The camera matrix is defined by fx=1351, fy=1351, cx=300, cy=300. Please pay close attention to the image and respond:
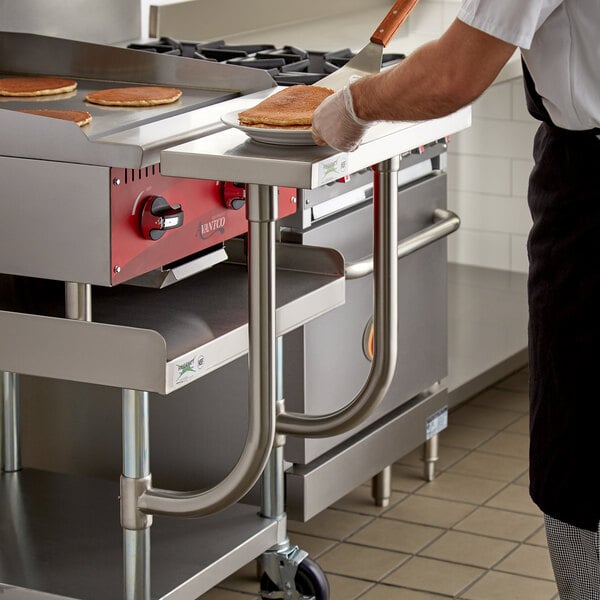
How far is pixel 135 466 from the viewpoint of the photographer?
7.05ft

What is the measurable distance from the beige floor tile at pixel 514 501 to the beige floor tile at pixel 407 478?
19 centimetres

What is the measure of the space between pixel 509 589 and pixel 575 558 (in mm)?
693

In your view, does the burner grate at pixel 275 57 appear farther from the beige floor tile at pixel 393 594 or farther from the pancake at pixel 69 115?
the beige floor tile at pixel 393 594

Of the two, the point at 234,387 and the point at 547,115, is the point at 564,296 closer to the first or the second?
the point at 547,115

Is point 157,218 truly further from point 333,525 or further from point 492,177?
point 492,177

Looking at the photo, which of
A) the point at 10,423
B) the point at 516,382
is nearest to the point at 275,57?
the point at 10,423

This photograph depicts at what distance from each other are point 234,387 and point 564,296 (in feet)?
2.89

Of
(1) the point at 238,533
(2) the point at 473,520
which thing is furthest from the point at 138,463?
(2) the point at 473,520

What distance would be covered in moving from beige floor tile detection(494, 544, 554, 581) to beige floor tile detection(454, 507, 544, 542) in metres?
0.06

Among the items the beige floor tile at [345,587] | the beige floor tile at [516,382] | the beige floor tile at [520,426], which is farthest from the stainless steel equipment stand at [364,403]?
the beige floor tile at [516,382]

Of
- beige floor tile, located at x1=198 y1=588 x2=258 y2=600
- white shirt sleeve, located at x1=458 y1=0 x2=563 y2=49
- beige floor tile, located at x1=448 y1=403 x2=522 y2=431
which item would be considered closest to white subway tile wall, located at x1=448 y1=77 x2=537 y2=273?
beige floor tile, located at x1=448 y1=403 x2=522 y2=431

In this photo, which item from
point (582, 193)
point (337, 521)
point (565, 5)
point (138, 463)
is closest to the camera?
point (565, 5)

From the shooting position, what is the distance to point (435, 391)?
327 cm

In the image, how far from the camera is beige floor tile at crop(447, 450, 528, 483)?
337 centimetres
